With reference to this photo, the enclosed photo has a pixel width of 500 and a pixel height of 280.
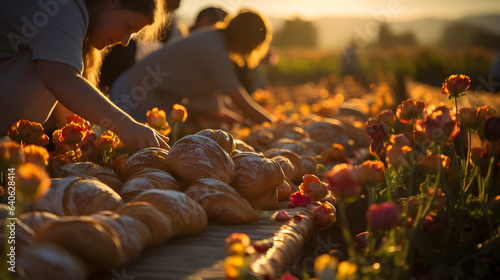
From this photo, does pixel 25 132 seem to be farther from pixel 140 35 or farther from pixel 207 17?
pixel 207 17

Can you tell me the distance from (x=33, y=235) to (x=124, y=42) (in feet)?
4.37

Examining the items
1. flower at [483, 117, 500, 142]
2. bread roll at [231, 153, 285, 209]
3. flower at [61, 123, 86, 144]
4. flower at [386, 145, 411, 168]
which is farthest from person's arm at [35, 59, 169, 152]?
flower at [483, 117, 500, 142]

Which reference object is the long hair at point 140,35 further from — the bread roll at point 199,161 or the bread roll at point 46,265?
the bread roll at point 46,265

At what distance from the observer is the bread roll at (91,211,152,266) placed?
3.71 ft

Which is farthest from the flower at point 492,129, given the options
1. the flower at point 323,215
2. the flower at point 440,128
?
the flower at point 323,215

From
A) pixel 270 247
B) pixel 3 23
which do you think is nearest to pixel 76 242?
pixel 270 247

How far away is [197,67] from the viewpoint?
432 cm

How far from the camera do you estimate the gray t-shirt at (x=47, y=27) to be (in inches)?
70.4

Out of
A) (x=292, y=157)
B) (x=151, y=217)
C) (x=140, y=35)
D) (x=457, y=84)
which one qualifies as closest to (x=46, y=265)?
(x=151, y=217)

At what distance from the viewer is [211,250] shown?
4.42ft

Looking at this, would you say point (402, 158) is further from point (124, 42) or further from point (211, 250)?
point (124, 42)

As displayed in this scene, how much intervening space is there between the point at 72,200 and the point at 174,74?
10.1 ft

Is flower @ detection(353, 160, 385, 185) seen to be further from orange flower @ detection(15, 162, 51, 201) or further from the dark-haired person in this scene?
the dark-haired person

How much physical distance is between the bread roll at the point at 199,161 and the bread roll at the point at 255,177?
47mm
